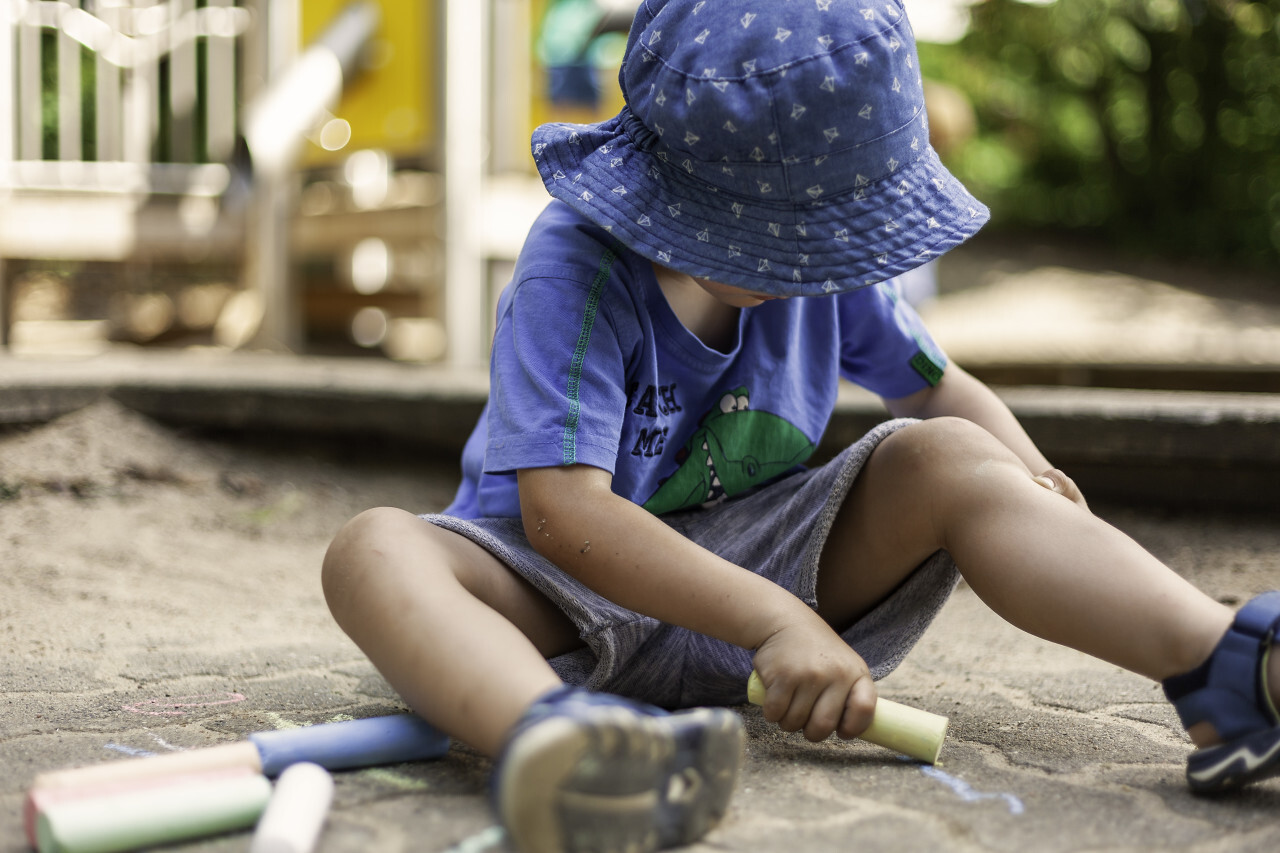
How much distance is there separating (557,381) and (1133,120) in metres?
8.83

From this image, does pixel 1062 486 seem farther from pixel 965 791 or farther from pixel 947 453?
pixel 965 791

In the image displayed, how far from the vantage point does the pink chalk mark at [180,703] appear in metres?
1.16

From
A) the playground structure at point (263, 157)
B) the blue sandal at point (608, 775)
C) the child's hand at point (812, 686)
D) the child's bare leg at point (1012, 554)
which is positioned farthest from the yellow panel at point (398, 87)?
the blue sandal at point (608, 775)

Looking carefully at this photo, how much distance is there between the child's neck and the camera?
3.82 feet

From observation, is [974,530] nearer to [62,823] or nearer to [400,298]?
[62,823]

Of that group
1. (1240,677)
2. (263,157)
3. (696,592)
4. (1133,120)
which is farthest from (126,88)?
→ (1133,120)

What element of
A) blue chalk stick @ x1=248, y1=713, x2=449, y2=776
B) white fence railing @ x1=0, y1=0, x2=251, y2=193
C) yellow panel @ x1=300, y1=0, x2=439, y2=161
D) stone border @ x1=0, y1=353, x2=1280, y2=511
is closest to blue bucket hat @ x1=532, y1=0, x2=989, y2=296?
blue chalk stick @ x1=248, y1=713, x2=449, y2=776

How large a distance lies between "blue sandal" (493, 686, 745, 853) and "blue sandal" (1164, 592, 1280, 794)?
1.18 feet

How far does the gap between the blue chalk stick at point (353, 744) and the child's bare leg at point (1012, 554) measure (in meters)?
0.43

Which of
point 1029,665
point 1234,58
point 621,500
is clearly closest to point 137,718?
point 621,500

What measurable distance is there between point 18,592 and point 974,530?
1.33 meters

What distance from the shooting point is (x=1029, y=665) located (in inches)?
56.2

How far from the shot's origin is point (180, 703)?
120cm

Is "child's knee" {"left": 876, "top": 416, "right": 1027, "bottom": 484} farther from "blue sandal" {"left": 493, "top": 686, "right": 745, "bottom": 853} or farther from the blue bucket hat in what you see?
"blue sandal" {"left": 493, "top": 686, "right": 745, "bottom": 853}
